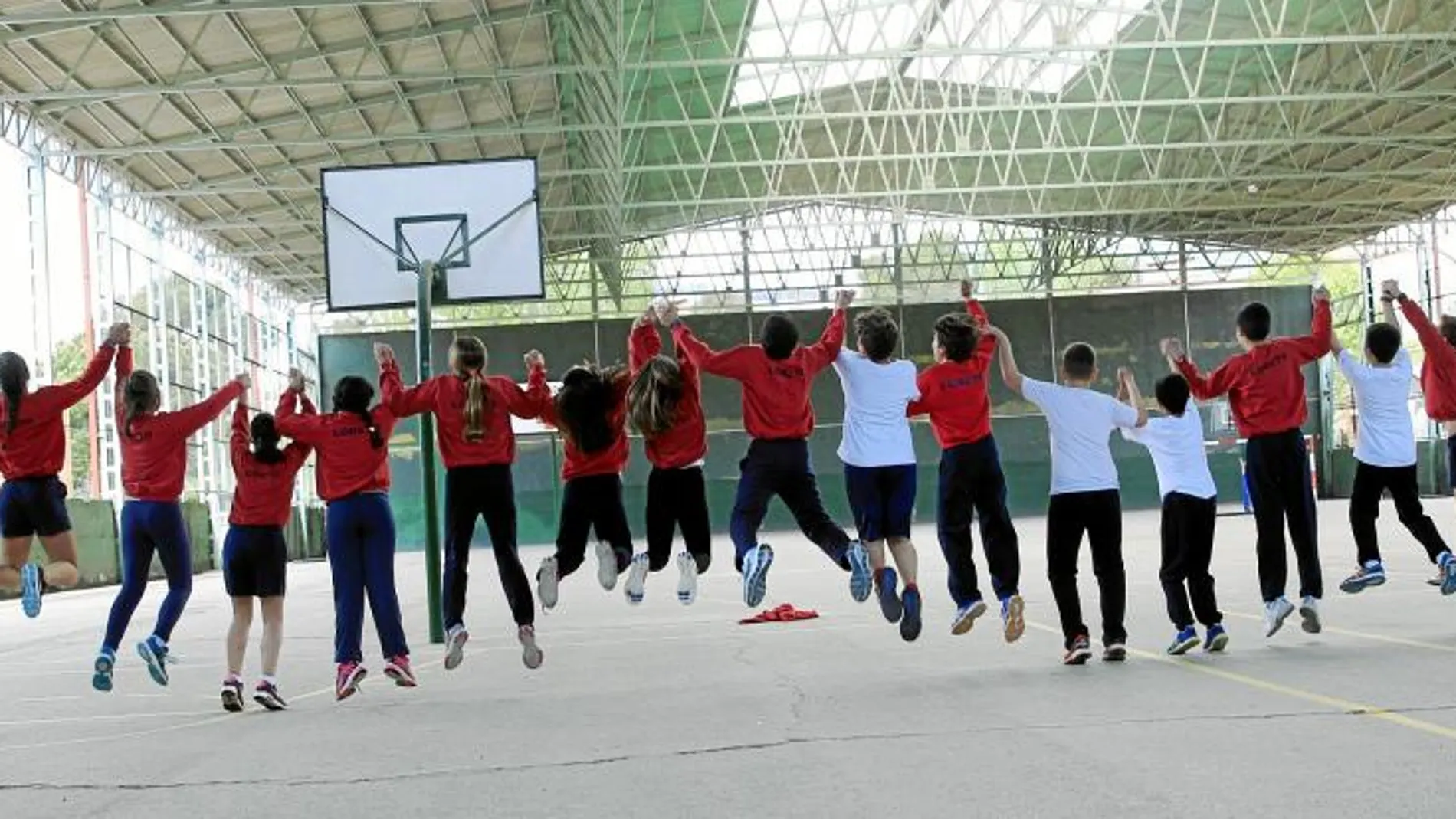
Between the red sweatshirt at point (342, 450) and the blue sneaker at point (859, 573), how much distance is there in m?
2.60

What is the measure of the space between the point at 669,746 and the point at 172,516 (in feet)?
13.5

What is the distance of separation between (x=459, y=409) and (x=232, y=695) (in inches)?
76.8

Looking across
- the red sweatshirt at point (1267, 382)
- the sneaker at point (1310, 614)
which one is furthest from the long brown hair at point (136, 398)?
the sneaker at point (1310, 614)

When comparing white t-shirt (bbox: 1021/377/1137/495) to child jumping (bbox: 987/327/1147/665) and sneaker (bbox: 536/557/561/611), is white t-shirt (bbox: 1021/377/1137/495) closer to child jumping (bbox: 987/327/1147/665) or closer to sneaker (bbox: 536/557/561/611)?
child jumping (bbox: 987/327/1147/665)

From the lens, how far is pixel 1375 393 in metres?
10.3

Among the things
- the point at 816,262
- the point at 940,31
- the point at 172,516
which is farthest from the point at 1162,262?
the point at 172,516

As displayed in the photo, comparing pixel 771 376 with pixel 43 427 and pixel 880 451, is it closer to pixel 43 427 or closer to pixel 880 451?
pixel 880 451

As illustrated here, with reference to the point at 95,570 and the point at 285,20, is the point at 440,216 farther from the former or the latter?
the point at 95,570

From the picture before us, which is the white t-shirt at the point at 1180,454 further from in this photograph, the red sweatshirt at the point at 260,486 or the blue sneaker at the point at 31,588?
the blue sneaker at the point at 31,588

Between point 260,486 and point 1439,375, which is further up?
point 1439,375

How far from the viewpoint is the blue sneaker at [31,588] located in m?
10.4

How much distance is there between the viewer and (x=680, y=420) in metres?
9.41

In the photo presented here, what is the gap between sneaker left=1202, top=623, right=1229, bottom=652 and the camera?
29.7 feet

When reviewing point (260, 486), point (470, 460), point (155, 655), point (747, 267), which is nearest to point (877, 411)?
point (470, 460)
